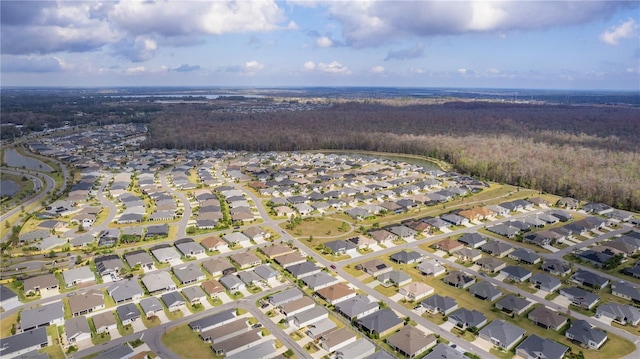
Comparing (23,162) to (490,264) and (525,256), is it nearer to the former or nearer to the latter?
(490,264)

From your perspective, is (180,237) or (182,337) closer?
(182,337)

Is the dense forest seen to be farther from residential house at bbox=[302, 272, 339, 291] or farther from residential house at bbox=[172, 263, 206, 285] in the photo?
residential house at bbox=[172, 263, 206, 285]

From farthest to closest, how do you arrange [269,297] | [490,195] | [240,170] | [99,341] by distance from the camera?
[240,170]
[490,195]
[269,297]
[99,341]

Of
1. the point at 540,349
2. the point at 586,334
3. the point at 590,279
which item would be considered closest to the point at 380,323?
the point at 540,349

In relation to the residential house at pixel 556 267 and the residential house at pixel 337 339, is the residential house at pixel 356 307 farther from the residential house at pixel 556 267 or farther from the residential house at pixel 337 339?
the residential house at pixel 556 267

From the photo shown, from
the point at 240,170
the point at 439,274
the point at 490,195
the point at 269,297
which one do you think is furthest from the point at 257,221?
the point at 490,195

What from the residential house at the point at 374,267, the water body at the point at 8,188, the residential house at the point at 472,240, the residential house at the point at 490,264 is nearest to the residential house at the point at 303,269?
the residential house at the point at 374,267

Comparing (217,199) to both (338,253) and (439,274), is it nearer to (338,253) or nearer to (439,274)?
(338,253)
